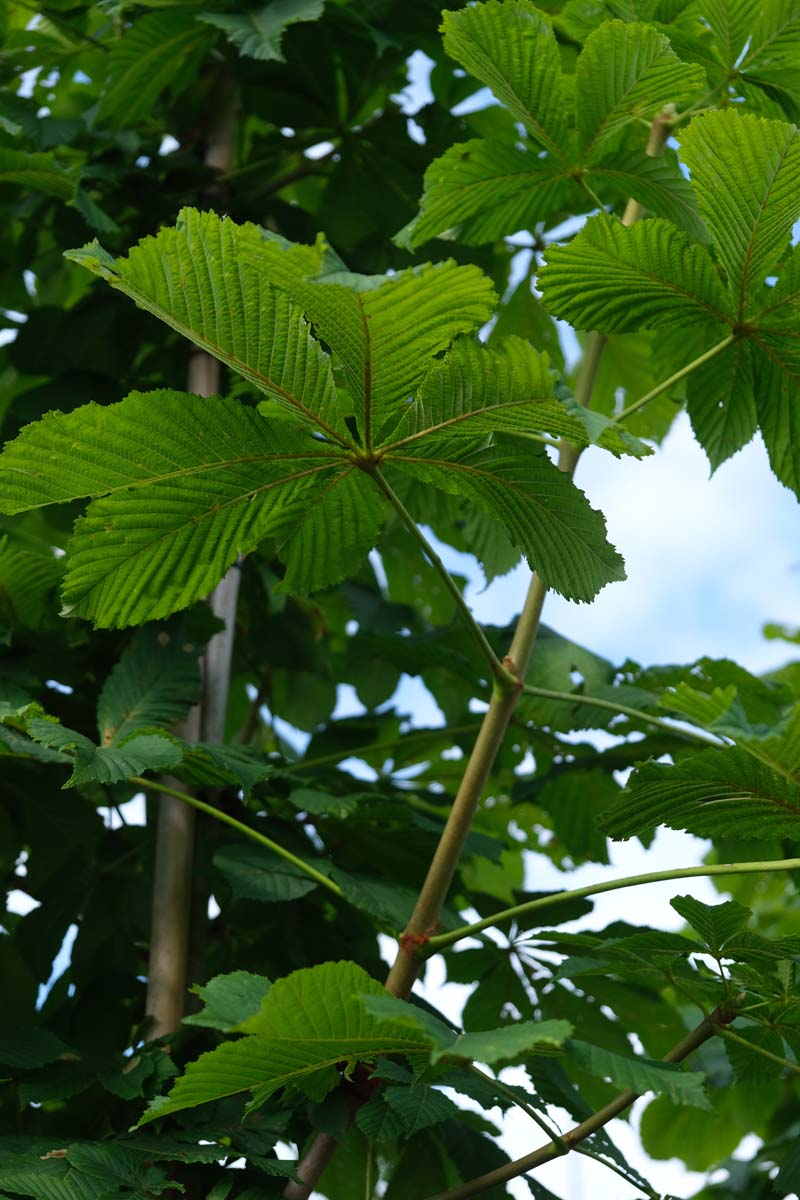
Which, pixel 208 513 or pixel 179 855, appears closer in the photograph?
pixel 208 513

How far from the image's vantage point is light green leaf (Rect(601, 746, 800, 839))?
2.10ft

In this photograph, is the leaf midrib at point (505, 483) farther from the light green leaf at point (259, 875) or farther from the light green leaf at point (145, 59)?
the light green leaf at point (145, 59)

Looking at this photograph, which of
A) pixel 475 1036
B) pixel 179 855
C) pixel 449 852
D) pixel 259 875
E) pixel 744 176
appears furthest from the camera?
pixel 179 855

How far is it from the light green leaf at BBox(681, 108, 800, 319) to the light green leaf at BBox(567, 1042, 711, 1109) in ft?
1.43

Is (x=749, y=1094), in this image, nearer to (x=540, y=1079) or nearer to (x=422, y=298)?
(x=540, y=1079)

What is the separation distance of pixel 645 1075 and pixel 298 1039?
17cm

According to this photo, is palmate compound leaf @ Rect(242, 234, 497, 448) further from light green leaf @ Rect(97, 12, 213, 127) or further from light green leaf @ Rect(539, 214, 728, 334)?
light green leaf @ Rect(97, 12, 213, 127)

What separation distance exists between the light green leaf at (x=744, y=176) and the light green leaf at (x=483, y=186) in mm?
203

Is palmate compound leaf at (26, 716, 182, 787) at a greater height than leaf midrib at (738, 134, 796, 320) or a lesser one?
lesser

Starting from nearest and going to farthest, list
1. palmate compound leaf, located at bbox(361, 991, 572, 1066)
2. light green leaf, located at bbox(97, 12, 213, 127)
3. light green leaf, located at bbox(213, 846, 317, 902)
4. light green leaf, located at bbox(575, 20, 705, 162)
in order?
palmate compound leaf, located at bbox(361, 991, 572, 1066)
light green leaf, located at bbox(575, 20, 705, 162)
light green leaf, located at bbox(213, 846, 317, 902)
light green leaf, located at bbox(97, 12, 213, 127)

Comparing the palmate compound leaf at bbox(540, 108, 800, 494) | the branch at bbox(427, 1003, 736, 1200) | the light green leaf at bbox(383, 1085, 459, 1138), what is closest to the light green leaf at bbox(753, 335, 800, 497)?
the palmate compound leaf at bbox(540, 108, 800, 494)

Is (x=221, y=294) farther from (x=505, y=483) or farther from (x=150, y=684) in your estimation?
(x=150, y=684)

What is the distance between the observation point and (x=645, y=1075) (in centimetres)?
60

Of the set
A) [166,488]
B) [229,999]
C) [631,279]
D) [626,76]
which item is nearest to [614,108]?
[626,76]
